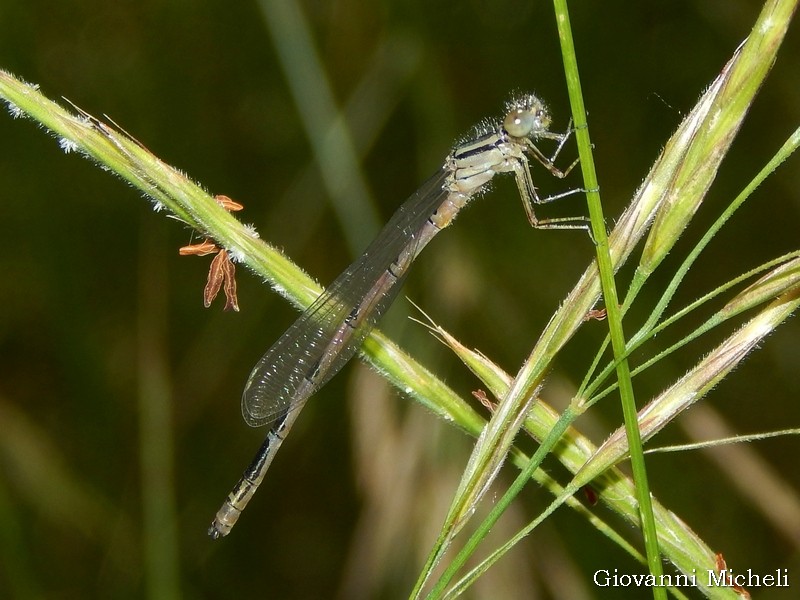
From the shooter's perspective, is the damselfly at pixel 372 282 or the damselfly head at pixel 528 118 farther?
the damselfly head at pixel 528 118

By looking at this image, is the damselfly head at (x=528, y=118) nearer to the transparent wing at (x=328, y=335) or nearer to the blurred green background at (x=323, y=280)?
the transparent wing at (x=328, y=335)

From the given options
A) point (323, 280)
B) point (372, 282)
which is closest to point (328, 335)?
point (372, 282)

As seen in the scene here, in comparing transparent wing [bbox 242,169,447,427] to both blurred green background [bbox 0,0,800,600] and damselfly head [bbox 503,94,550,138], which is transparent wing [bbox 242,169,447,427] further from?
damselfly head [bbox 503,94,550,138]

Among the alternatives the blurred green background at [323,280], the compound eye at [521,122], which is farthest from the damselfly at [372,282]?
the blurred green background at [323,280]

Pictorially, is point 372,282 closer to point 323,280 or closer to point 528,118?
point 528,118

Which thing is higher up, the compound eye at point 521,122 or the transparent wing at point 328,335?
the compound eye at point 521,122

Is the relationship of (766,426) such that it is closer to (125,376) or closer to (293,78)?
(293,78)

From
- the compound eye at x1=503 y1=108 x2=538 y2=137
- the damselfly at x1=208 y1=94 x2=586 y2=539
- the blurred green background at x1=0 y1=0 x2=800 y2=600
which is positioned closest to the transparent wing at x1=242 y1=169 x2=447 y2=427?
the damselfly at x1=208 y1=94 x2=586 y2=539

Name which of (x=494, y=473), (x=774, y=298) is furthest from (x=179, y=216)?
(x=774, y=298)
